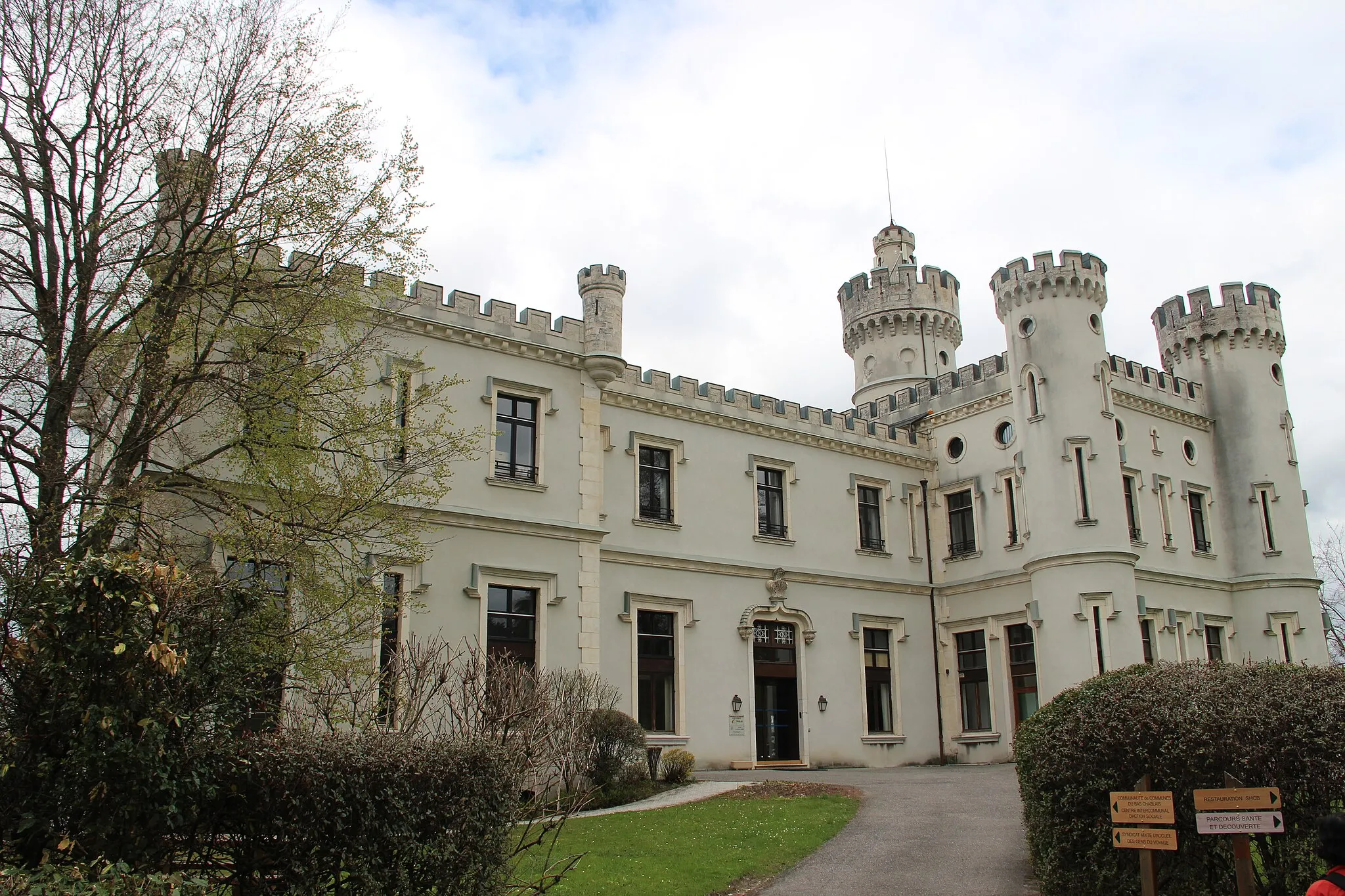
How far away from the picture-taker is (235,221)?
535 inches

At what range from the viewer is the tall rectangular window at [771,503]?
1036 inches

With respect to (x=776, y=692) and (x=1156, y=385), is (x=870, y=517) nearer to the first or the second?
(x=776, y=692)

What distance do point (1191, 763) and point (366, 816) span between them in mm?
7123

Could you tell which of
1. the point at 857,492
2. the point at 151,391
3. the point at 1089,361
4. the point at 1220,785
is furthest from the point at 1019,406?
the point at 151,391

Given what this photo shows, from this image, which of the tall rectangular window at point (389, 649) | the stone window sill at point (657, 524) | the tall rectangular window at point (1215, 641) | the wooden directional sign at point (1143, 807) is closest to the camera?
the wooden directional sign at point (1143, 807)

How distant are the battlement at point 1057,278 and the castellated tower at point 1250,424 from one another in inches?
258

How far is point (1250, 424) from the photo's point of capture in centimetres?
3136

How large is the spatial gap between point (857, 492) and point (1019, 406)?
4.60m


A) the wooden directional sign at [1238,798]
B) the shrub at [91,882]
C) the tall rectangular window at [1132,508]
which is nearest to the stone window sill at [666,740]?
the tall rectangular window at [1132,508]

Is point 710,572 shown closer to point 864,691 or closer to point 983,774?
point 864,691

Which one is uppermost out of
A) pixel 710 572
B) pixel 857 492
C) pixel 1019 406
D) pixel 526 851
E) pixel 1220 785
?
pixel 1019 406

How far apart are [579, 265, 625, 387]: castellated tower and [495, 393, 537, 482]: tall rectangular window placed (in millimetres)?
1667

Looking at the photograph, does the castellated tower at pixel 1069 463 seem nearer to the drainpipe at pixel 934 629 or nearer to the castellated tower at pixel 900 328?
the drainpipe at pixel 934 629

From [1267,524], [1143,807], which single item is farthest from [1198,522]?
[1143,807]
